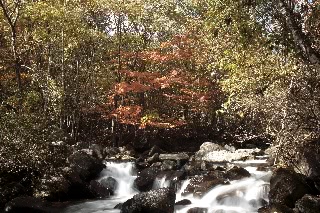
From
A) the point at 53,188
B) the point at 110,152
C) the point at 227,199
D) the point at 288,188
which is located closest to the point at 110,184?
the point at 53,188

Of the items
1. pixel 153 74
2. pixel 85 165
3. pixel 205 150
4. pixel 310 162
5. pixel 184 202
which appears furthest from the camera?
pixel 153 74

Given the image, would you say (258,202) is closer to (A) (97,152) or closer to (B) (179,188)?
(B) (179,188)

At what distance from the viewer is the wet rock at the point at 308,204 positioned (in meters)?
11.2

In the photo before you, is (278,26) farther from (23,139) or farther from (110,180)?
(110,180)

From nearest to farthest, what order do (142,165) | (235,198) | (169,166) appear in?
(235,198)
(169,166)
(142,165)

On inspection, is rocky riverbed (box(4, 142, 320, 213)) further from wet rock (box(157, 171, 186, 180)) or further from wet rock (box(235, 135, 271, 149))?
wet rock (box(235, 135, 271, 149))

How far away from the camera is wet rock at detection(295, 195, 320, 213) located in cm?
1121

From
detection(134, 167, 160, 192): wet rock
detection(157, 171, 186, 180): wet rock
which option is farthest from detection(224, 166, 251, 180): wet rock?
detection(134, 167, 160, 192): wet rock

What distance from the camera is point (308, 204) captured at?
37.3 feet

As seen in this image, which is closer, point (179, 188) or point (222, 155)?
point (179, 188)

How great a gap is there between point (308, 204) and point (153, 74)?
18005 millimetres

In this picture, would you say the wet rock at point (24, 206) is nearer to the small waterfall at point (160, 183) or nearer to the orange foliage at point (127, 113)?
the small waterfall at point (160, 183)

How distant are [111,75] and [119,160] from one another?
851cm

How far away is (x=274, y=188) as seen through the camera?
501 inches
